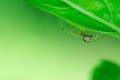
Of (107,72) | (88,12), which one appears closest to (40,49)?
(107,72)

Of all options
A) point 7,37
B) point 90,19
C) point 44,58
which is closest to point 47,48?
point 44,58

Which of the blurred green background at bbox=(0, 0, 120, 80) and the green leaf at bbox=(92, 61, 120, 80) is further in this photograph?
the blurred green background at bbox=(0, 0, 120, 80)

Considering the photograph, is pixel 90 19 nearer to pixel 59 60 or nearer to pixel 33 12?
pixel 33 12

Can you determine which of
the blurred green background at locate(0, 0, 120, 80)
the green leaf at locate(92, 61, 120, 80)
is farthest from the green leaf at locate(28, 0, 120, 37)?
the blurred green background at locate(0, 0, 120, 80)

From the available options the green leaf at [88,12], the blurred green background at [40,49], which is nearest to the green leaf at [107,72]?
the green leaf at [88,12]

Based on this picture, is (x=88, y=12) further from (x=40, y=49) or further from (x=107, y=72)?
(x=40, y=49)

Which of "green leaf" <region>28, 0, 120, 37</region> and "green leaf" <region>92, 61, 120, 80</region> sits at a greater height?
"green leaf" <region>28, 0, 120, 37</region>

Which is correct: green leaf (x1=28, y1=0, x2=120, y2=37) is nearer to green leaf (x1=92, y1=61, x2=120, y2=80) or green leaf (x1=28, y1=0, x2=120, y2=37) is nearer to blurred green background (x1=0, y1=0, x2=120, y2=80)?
green leaf (x1=92, y1=61, x2=120, y2=80)

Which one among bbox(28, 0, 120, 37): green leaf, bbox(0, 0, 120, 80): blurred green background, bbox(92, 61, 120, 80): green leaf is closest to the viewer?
bbox(28, 0, 120, 37): green leaf

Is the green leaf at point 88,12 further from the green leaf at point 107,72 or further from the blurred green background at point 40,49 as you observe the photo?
the blurred green background at point 40,49
